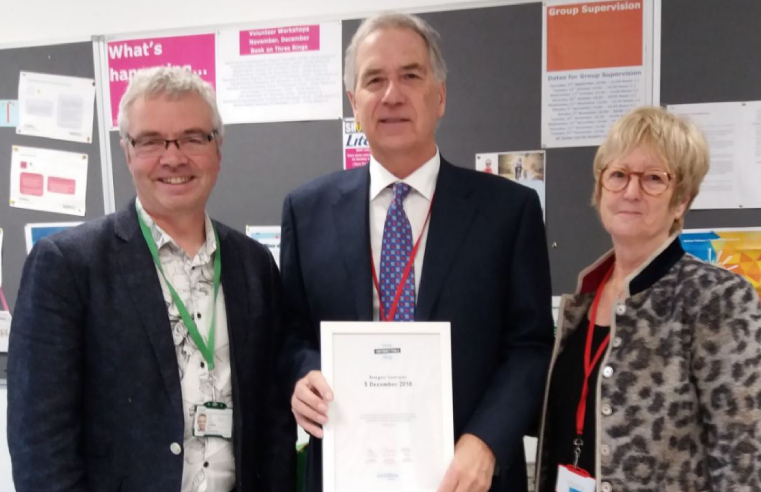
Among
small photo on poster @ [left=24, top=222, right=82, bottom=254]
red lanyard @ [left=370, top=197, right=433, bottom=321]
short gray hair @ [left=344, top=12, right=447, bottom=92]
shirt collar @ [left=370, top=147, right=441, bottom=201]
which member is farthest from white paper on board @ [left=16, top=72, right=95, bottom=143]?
red lanyard @ [left=370, top=197, right=433, bottom=321]

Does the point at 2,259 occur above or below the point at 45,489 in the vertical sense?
above

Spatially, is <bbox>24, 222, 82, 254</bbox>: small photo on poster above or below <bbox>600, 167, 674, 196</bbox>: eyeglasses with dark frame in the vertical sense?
below

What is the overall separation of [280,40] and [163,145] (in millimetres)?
1148

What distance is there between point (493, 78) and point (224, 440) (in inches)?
66.2

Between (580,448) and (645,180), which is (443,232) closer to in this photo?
(645,180)

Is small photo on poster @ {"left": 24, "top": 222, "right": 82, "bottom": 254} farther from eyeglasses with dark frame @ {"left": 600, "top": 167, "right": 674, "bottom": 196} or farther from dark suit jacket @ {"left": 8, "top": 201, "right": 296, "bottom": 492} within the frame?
eyeglasses with dark frame @ {"left": 600, "top": 167, "right": 674, "bottom": 196}

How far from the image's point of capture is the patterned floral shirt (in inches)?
54.6

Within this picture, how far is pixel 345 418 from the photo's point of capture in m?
1.23

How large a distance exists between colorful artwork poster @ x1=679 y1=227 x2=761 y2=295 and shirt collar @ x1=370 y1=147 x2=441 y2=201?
119cm

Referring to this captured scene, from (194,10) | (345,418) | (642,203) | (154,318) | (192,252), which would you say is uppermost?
(194,10)

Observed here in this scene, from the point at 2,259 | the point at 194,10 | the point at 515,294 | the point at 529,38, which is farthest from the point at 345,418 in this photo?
the point at 2,259

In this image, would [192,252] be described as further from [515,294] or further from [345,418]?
[515,294]

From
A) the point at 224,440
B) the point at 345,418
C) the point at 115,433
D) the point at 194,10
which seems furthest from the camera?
the point at 194,10

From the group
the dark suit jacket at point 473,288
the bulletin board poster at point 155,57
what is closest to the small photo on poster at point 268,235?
the bulletin board poster at point 155,57
